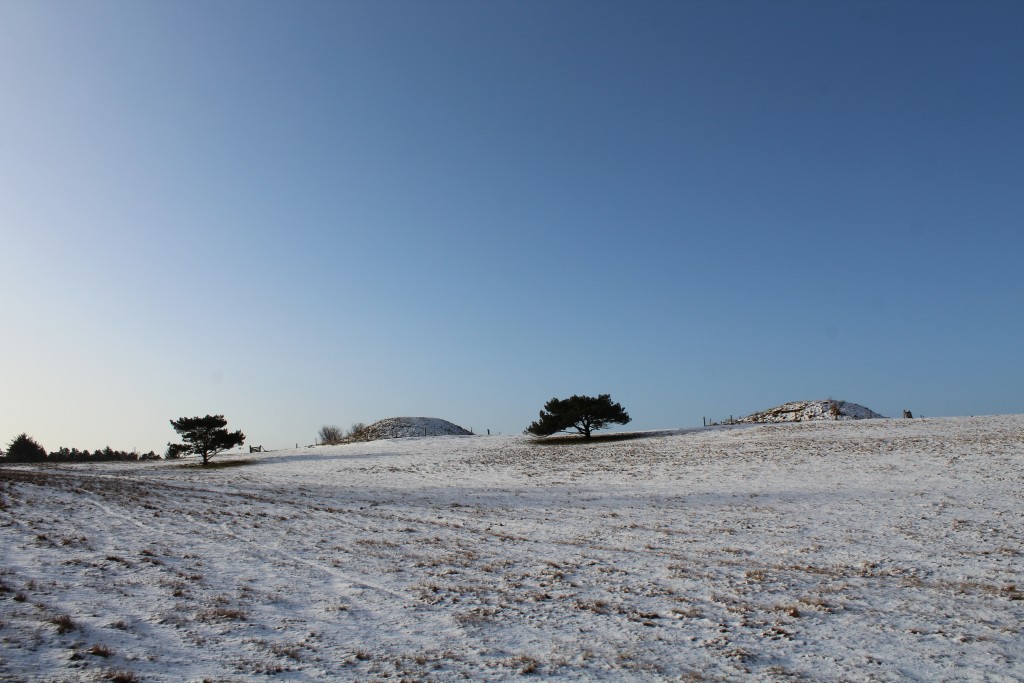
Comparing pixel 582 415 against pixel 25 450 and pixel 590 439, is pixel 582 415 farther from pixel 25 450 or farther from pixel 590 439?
pixel 25 450

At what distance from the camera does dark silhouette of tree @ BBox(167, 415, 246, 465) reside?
5153cm

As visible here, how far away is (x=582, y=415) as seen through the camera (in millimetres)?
53625

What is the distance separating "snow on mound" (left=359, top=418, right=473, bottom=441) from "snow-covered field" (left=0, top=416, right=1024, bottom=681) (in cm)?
5214

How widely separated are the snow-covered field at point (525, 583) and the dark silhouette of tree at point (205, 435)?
106 feet

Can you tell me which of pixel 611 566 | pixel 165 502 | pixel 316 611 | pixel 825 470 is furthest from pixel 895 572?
pixel 165 502

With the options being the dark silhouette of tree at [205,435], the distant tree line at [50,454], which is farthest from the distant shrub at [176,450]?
the distant tree line at [50,454]

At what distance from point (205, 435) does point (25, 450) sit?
150ft

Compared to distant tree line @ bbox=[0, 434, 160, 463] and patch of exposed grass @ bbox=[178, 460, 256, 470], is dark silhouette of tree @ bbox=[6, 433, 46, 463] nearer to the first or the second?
distant tree line @ bbox=[0, 434, 160, 463]

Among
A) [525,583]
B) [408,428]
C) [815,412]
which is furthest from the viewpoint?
[408,428]

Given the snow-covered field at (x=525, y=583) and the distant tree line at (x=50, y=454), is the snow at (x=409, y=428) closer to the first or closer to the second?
the distant tree line at (x=50, y=454)

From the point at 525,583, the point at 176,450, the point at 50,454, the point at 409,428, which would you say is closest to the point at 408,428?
the point at 409,428

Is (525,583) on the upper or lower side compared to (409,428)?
lower

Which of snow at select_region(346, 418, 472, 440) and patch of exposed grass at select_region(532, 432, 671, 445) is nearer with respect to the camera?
patch of exposed grass at select_region(532, 432, 671, 445)

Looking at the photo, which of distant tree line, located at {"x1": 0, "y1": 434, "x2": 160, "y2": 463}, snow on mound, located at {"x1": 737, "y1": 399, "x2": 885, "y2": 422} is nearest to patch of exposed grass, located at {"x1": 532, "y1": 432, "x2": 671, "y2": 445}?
snow on mound, located at {"x1": 737, "y1": 399, "x2": 885, "y2": 422}
